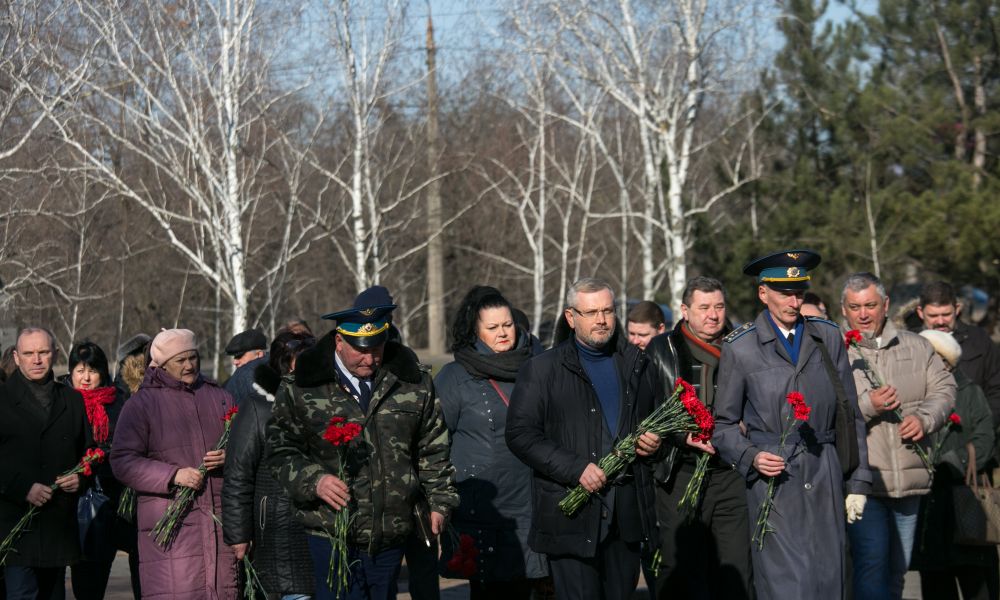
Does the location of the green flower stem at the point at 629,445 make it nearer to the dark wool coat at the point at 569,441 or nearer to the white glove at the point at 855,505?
the dark wool coat at the point at 569,441

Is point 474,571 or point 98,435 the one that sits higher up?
point 98,435

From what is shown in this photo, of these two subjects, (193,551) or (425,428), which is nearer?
(425,428)

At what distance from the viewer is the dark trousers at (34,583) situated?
7.81m

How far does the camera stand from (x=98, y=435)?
8.27m

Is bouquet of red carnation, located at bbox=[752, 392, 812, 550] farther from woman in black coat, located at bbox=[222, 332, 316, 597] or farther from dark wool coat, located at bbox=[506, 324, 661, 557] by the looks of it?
woman in black coat, located at bbox=[222, 332, 316, 597]

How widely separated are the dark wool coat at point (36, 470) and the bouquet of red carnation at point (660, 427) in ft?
→ 10.7

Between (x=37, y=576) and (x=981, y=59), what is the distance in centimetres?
2138

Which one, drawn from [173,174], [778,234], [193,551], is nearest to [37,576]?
[193,551]

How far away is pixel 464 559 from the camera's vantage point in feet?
23.0

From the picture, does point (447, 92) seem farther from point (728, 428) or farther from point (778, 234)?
point (728, 428)

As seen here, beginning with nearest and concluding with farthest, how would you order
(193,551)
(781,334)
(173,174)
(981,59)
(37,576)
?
(781,334)
(193,551)
(37,576)
(173,174)
(981,59)

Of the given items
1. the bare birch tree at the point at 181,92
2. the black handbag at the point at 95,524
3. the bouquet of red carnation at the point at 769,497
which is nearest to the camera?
the bouquet of red carnation at the point at 769,497

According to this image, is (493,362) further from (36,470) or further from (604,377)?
(36,470)

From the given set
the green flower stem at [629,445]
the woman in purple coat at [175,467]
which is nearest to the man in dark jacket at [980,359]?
the green flower stem at [629,445]
